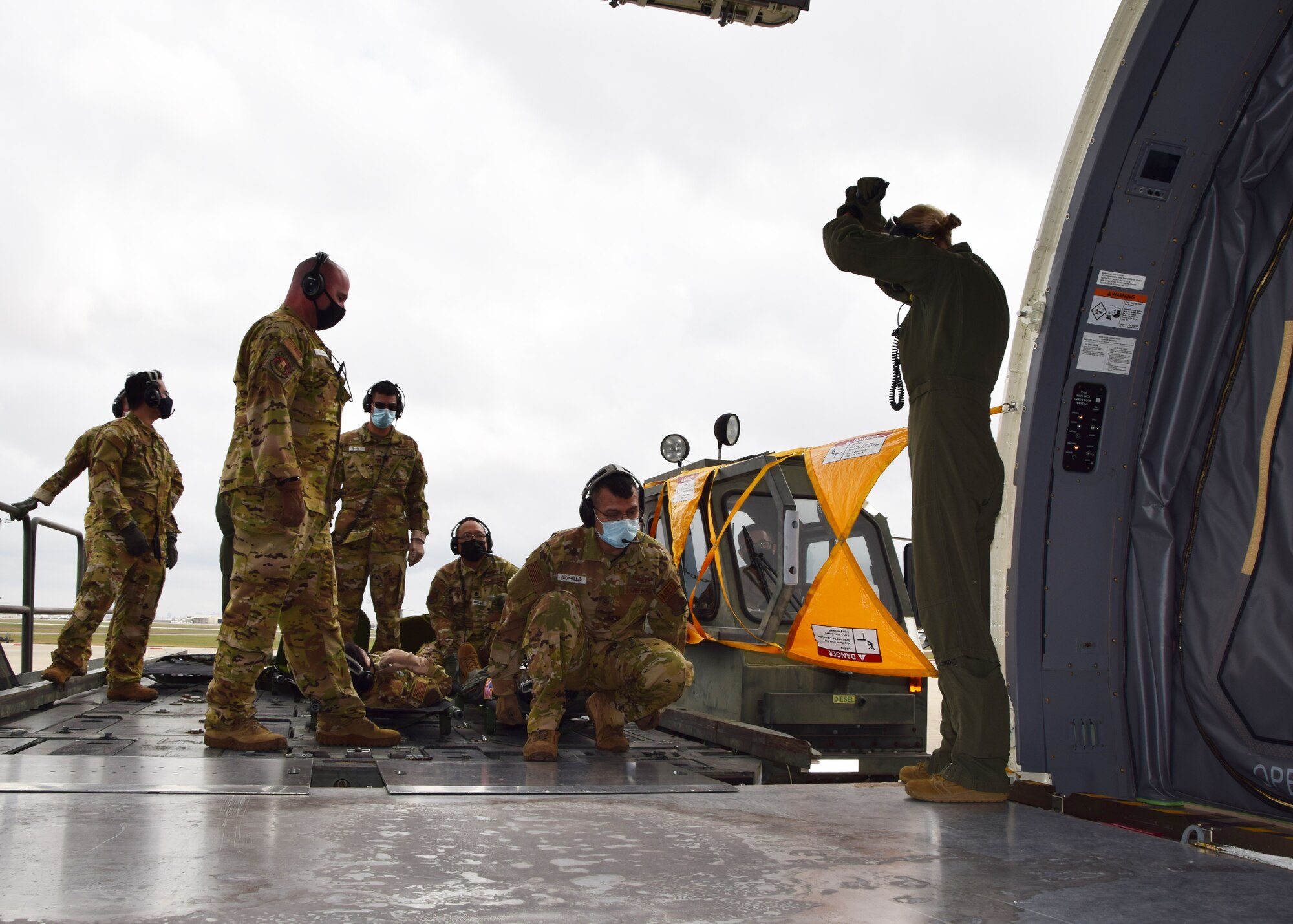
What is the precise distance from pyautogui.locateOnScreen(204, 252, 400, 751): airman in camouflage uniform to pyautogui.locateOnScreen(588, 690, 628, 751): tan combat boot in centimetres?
93

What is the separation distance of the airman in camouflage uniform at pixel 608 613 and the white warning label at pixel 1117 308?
2.46 meters

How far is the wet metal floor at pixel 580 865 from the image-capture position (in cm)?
173

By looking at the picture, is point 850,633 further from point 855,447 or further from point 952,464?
point 952,464

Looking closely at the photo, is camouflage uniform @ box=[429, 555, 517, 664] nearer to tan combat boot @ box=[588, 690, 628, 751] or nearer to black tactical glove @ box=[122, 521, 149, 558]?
black tactical glove @ box=[122, 521, 149, 558]

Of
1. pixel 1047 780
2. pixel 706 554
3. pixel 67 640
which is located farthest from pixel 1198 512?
pixel 67 640

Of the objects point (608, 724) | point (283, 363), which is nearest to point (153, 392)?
point (283, 363)

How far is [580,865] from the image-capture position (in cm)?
206

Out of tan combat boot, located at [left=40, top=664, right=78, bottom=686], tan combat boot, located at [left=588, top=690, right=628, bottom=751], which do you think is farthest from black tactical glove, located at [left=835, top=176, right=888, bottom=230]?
tan combat boot, located at [left=40, top=664, right=78, bottom=686]

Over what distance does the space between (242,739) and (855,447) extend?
349 centimetres

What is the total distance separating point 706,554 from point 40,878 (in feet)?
17.5

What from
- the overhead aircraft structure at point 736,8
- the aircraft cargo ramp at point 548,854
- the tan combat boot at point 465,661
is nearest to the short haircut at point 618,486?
the aircraft cargo ramp at point 548,854

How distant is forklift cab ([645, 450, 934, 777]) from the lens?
5777mm

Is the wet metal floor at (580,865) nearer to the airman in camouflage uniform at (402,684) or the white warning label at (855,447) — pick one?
the airman in camouflage uniform at (402,684)

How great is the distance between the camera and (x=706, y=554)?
692 centimetres
